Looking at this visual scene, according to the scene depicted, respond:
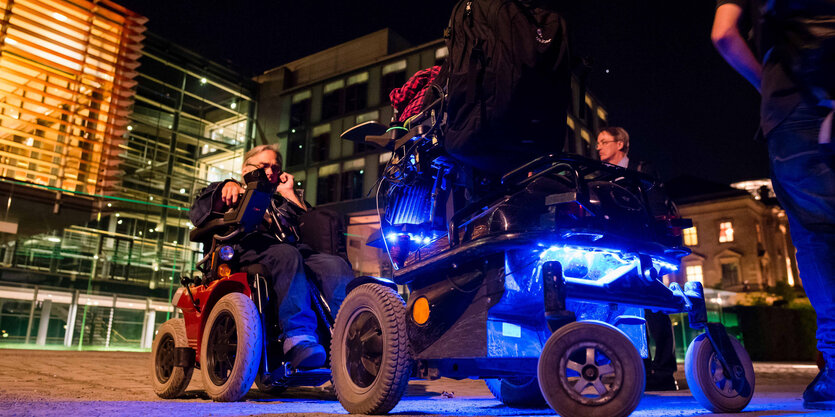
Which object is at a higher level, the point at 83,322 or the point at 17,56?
the point at 17,56

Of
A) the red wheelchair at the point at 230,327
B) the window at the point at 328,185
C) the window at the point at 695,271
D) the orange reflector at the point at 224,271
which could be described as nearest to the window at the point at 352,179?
the window at the point at 328,185

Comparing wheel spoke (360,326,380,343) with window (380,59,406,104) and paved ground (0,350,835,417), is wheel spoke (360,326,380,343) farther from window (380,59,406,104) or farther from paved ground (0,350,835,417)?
window (380,59,406,104)

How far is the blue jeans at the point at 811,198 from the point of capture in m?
2.30

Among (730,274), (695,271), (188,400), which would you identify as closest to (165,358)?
(188,400)

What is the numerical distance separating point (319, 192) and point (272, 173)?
33.5m

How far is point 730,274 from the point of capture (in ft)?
167

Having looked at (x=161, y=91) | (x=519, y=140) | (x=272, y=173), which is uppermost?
(x=161, y=91)

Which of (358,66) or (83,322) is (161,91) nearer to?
(358,66)

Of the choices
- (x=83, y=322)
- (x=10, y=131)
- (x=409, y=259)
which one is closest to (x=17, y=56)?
(x=10, y=131)

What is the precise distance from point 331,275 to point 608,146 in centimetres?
242

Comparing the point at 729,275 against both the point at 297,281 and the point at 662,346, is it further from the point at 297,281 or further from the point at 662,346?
the point at 297,281

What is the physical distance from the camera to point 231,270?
3742mm

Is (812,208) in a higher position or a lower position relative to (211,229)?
→ lower

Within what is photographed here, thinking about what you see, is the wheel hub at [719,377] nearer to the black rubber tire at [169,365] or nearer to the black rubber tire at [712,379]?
the black rubber tire at [712,379]
